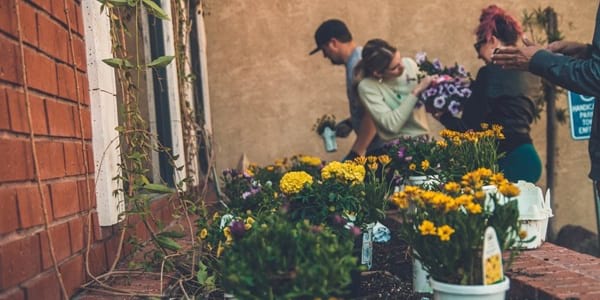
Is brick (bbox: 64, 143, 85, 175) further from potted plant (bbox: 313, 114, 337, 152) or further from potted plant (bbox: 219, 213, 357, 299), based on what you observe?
potted plant (bbox: 313, 114, 337, 152)

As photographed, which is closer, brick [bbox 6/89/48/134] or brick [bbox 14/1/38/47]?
brick [bbox 6/89/48/134]

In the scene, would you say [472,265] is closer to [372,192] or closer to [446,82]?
[372,192]

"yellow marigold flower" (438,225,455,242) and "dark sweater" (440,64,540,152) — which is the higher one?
"dark sweater" (440,64,540,152)

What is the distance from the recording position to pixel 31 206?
71.9 inches

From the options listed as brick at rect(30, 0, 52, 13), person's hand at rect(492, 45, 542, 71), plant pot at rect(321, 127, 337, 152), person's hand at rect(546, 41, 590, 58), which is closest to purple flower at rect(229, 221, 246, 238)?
brick at rect(30, 0, 52, 13)

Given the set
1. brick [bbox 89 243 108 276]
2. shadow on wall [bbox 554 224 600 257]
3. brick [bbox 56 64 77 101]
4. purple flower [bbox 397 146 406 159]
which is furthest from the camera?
shadow on wall [bbox 554 224 600 257]

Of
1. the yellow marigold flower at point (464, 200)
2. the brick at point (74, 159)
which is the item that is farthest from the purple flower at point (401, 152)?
the brick at point (74, 159)

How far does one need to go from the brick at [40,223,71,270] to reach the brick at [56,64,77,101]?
0.48m

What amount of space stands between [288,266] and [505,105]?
266 centimetres

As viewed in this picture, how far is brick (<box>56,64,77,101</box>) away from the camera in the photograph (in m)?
2.16

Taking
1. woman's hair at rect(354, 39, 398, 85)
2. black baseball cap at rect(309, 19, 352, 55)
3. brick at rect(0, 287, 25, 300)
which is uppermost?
black baseball cap at rect(309, 19, 352, 55)

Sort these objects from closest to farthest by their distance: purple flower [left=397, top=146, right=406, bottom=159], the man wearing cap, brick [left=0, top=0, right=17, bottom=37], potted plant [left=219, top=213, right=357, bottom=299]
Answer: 1. potted plant [left=219, top=213, right=357, bottom=299]
2. brick [left=0, top=0, right=17, bottom=37]
3. purple flower [left=397, top=146, right=406, bottom=159]
4. the man wearing cap

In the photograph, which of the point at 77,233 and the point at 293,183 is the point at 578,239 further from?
the point at 77,233

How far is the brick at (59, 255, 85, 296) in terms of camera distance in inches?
81.1
